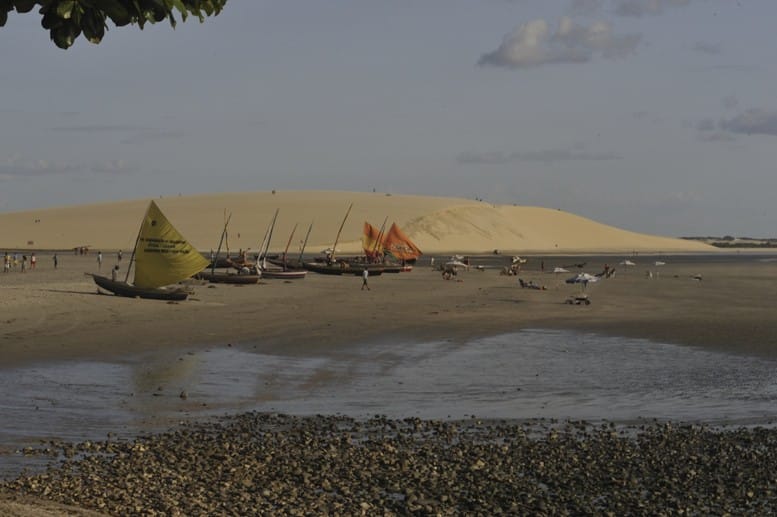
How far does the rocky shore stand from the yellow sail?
27342 mm

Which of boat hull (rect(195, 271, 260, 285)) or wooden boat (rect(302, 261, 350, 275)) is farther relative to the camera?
wooden boat (rect(302, 261, 350, 275))

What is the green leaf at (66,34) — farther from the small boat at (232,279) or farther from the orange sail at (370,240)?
the orange sail at (370,240)

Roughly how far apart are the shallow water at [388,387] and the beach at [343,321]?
742 millimetres

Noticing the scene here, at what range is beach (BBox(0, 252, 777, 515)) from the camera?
951 inches

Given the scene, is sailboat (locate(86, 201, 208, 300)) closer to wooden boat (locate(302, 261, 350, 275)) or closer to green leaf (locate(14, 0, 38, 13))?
wooden boat (locate(302, 261, 350, 275))

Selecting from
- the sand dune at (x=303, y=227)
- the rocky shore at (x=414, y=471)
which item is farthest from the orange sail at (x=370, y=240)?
the rocky shore at (x=414, y=471)

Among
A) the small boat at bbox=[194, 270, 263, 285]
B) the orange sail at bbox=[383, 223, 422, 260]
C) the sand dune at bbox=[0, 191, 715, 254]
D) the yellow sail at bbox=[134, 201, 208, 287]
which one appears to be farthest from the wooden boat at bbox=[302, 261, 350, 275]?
the sand dune at bbox=[0, 191, 715, 254]

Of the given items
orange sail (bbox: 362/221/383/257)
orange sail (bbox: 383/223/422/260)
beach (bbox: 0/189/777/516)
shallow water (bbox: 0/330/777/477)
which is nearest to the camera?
beach (bbox: 0/189/777/516)

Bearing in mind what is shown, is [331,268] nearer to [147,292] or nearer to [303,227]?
[147,292]

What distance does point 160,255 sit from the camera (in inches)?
1746

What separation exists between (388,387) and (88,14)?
16.9 metres

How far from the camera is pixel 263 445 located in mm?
15688

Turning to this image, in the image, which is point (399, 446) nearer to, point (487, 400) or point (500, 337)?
point (487, 400)

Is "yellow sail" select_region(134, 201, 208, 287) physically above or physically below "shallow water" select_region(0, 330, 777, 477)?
above
